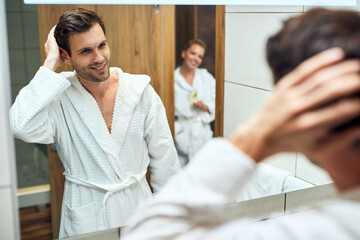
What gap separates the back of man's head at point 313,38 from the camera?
46cm

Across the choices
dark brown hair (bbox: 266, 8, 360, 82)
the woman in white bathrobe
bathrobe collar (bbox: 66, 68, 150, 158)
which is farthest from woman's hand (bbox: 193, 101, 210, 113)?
dark brown hair (bbox: 266, 8, 360, 82)

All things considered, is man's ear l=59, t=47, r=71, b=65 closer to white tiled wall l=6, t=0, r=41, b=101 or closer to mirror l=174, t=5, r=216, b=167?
white tiled wall l=6, t=0, r=41, b=101

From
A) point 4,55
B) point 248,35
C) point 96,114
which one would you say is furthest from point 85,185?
point 248,35

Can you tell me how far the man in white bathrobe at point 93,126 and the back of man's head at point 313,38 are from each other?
0.44 metres

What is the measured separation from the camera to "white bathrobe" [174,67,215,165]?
0.96 meters

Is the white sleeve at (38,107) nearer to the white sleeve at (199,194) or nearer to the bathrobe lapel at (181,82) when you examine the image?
the bathrobe lapel at (181,82)

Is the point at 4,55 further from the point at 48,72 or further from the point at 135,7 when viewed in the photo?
the point at 135,7

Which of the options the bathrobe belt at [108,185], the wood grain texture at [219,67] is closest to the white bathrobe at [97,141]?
the bathrobe belt at [108,185]

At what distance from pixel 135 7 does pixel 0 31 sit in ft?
0.90

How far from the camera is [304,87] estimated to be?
45 centimetres

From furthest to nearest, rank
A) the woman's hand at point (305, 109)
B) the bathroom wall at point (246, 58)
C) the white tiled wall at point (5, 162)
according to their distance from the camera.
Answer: the bathroom wall at point (246, 58) < the white tiled wall at point (5, 162) < the woman's hand at point (305, 109)

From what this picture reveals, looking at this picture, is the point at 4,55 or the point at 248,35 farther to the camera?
the point at 248,35

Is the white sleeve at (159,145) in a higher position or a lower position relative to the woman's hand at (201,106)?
lower

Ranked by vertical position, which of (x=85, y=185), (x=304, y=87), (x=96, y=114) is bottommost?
(x=85, y=185)
